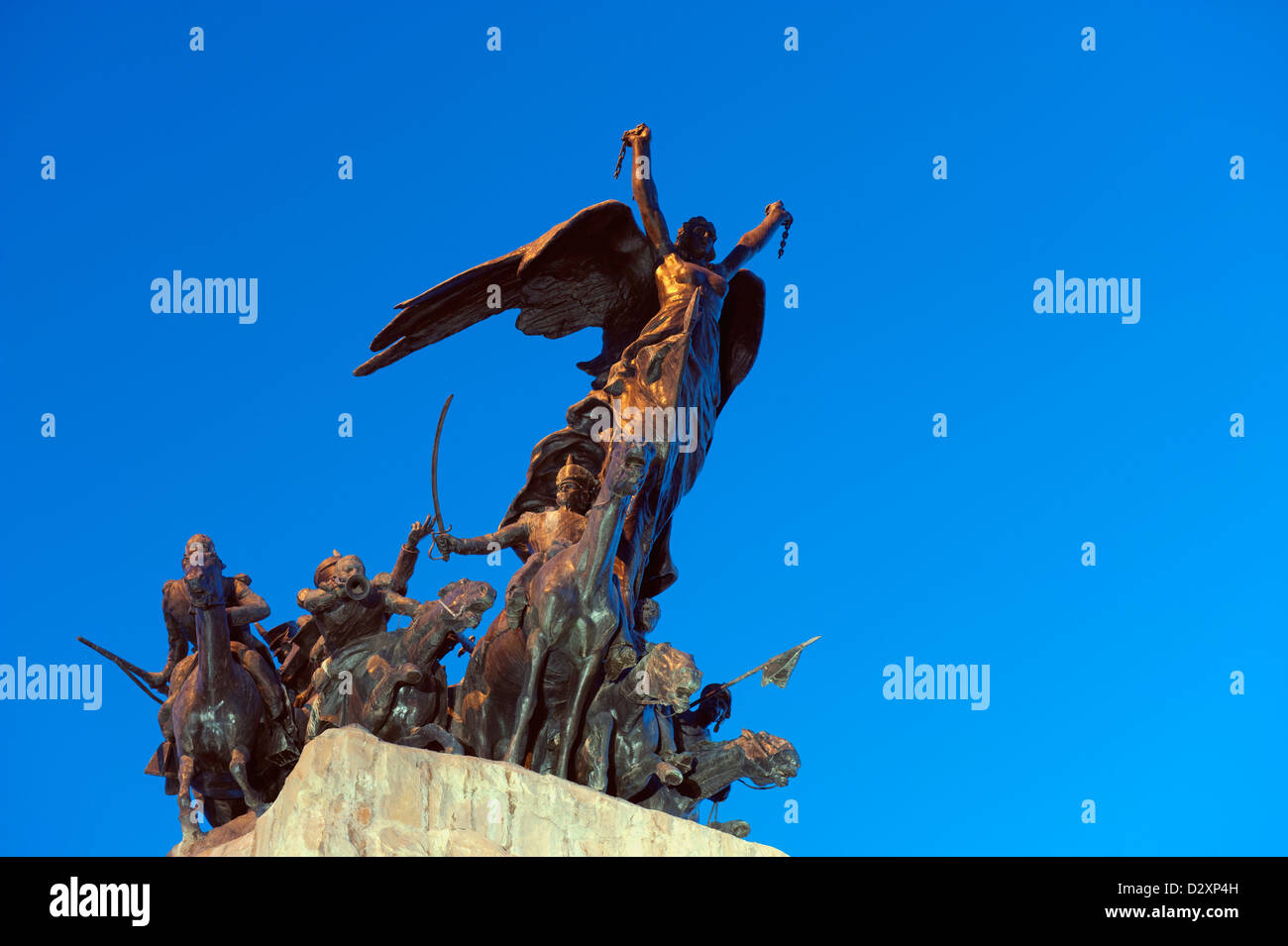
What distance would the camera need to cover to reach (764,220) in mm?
20500

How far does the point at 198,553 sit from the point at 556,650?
10.4ft

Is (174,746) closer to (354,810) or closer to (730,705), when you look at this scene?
(354,810)

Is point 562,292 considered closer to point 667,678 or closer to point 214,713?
point 667,678

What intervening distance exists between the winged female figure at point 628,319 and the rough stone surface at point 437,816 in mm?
3426

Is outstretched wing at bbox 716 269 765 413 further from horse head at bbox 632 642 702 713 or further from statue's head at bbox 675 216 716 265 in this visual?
horse head at bbox 632 642 702 713

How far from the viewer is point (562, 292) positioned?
19.7 metres

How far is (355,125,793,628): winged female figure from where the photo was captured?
59.7 feet

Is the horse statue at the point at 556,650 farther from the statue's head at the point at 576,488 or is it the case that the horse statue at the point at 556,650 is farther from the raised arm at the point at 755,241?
the raised arm at the point at 755,241

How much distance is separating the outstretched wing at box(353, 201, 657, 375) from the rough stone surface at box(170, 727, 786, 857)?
5911 mm

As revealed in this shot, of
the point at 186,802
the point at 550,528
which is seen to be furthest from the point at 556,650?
the point at 186,802

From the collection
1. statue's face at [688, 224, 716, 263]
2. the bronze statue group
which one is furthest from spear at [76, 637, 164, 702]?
statue's face at [688, 224, 716, 263]

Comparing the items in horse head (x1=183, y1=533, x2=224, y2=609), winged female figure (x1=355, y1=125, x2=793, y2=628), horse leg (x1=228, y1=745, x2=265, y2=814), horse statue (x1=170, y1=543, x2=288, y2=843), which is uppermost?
winged female figure (x1=355, y1=125, x2=793, y2=628)

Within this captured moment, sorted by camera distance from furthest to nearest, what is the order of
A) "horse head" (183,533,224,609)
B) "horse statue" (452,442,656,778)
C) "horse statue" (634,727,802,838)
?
"horse statue" (634,727,802,838)
"horse statue" (452,442,656,778)
"horse head" (183,533,224,609)
